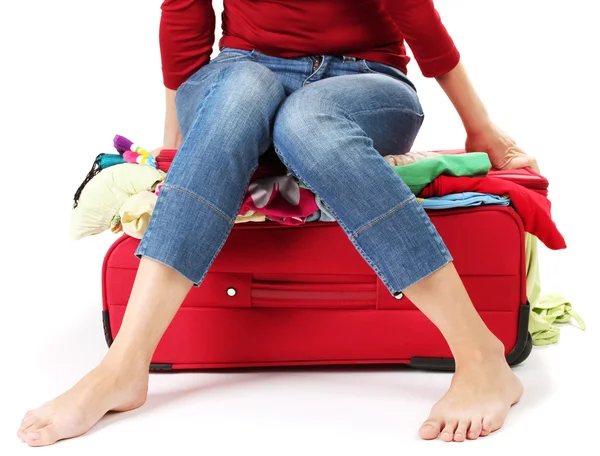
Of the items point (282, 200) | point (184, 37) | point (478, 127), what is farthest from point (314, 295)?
point (184, 37)

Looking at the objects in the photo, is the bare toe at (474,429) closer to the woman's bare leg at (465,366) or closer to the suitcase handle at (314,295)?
the woman's bare leg at (465,366)

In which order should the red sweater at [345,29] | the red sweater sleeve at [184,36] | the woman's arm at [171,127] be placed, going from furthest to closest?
the woman's arm at [171,127] → the red sweater sleeve at [184,36] → the red sweater at [345,29]

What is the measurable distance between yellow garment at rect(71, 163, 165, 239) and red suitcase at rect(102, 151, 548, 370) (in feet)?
0.22

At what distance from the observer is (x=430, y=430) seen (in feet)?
4.99

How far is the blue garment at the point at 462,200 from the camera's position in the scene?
1.80 meters

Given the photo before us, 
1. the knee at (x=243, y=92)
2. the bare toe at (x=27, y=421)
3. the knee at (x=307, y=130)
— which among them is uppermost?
the knee at (x=243, y=92)

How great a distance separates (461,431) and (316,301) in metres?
0.44

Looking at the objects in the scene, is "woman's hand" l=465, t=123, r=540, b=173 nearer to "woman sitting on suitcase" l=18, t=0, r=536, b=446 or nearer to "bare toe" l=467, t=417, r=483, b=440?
"woman sitting on suitcase" l=18, t=0, r=536, b=446

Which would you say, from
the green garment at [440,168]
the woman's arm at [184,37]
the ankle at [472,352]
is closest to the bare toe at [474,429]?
the ankle at [472,352]

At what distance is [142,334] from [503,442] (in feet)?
A: 2.12

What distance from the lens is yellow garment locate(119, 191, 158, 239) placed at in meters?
1.77

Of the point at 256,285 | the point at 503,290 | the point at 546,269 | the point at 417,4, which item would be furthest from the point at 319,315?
the point at 546,269

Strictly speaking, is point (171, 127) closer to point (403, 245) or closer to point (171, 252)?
point (171, 252)

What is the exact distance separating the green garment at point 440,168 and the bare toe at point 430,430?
0.49 meters
